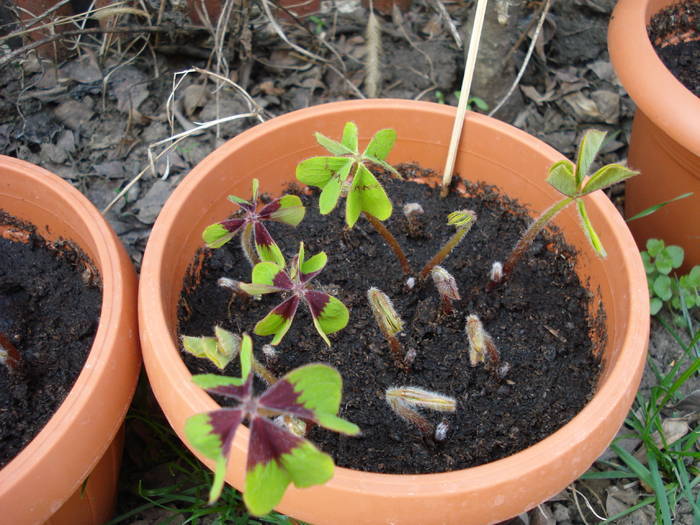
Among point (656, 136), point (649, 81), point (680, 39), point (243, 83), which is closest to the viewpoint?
point (649, 81)

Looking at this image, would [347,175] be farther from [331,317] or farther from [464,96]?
[464,96]

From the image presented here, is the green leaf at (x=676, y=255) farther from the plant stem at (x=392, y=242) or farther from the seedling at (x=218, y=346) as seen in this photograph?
the seedling at (x=218, y=346)

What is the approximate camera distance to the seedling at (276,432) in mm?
803

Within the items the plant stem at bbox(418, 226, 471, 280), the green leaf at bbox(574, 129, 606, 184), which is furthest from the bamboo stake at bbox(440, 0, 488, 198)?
the green leaf at bbox(574, 129, 606, 184)

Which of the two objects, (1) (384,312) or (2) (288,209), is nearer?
(1) (384,312)

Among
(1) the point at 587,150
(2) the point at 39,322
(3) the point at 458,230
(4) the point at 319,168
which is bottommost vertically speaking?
(2) the point at 39,322

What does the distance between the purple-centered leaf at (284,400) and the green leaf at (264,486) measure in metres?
0.07

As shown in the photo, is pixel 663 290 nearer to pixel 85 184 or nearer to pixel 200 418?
pixel 200 418

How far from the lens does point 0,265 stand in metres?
1.45

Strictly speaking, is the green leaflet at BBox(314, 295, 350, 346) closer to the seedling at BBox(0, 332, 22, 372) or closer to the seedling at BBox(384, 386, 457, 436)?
the seedling at BBox(384, 386, 457, 436)

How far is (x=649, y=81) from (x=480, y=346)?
2.69ft

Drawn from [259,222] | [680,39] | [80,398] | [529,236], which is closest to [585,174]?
[529,236]

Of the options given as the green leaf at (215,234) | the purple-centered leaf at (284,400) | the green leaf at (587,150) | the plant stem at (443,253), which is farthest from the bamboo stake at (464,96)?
the purple-centered leaf at (284,400)

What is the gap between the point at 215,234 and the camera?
119 centimetres
